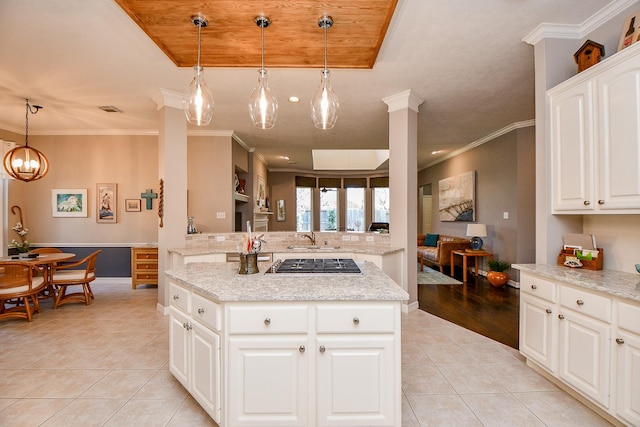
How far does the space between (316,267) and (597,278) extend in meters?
1.84

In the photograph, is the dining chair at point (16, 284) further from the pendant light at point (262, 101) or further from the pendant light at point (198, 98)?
the pendant light at point (262, 101)

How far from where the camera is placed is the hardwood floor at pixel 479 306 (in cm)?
323

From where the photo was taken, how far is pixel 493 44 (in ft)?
8.75

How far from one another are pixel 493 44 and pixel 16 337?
5470mm

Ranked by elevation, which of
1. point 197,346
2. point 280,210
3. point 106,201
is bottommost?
point 197,346

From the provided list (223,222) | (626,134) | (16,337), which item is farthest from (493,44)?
(16,337)

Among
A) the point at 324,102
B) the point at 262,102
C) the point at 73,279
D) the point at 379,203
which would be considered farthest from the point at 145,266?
the point at 379,203

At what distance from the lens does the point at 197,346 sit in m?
1.75

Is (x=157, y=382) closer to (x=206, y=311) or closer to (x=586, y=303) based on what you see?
(x=206, y=311)

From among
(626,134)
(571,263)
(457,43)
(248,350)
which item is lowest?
(248,350)

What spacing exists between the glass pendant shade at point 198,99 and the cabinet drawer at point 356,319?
158 cm

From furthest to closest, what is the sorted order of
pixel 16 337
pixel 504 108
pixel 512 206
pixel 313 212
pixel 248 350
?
pixel 313 212, pixel 512 206, pixel 504 108, pixel 16 337, pixel 248 350

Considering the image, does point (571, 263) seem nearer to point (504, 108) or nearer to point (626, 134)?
point (626, 134)

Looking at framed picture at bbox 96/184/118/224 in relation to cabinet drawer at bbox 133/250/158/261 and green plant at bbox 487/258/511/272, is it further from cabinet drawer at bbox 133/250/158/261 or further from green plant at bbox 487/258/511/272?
green plant at bbox 487/258/511/272
